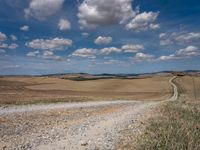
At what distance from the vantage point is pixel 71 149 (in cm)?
1006

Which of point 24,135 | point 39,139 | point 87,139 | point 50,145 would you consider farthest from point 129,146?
point 24,135

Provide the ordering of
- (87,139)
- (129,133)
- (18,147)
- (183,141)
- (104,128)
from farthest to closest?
(104,128) < (129,133) < (87,139) < (18,147) < (183,141)

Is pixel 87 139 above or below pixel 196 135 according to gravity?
below

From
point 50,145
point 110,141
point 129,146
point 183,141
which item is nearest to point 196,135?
point 183,141

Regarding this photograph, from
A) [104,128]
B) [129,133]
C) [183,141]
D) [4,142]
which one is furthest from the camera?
[104,128]

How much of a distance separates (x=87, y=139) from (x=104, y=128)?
10.0 ft

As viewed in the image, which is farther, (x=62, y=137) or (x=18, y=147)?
(x=62, y=137)

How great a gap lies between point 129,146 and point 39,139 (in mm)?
3864

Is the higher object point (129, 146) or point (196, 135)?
point (196, 135)

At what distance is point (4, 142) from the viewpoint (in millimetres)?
10945

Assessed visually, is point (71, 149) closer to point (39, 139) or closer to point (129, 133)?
point (39, 139)

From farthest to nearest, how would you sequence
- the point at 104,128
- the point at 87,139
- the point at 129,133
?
the point at 104,128, the point at 129,133, the point at 87,139

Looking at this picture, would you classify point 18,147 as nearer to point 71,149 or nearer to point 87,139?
point 71,149

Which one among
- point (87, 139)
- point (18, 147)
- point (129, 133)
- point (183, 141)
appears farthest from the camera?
point (129, 133)
